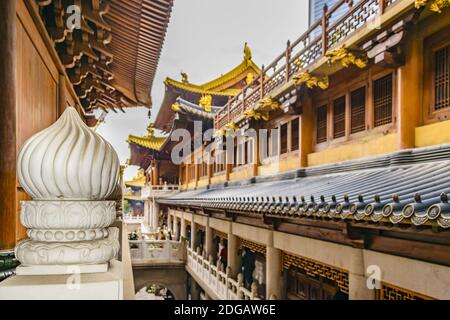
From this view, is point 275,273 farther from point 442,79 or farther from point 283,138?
point 442,79

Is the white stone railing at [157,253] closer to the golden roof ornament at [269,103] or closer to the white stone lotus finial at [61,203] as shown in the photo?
the golden roof ornament at [269,103]

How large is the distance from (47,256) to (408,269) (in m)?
4.06

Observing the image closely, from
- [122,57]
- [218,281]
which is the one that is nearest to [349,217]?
[122,57]

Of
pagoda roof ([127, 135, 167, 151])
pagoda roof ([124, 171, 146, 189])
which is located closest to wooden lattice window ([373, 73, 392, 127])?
pagoda roof ([127, 135, 167, 151])

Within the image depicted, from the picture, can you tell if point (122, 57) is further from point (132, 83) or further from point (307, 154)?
point (307, 154)

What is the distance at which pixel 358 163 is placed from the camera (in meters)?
6.45

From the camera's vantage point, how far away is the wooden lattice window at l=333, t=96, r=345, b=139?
747 centimetres

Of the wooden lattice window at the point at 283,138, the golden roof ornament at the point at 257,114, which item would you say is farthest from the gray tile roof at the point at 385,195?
the golden roof ornament at the point at 257,114

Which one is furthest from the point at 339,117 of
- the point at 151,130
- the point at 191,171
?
the point at 151,130

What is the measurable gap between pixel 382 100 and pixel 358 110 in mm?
741

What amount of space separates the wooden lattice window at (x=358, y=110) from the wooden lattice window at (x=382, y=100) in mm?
385

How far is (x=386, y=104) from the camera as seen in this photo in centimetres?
615

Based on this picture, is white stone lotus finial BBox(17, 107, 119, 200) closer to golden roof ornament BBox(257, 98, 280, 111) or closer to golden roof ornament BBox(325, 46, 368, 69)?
golden roof ornament BBox(325, 46, 368, 69)

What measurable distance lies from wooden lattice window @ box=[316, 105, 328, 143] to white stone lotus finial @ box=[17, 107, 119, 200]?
7460 millimetres
